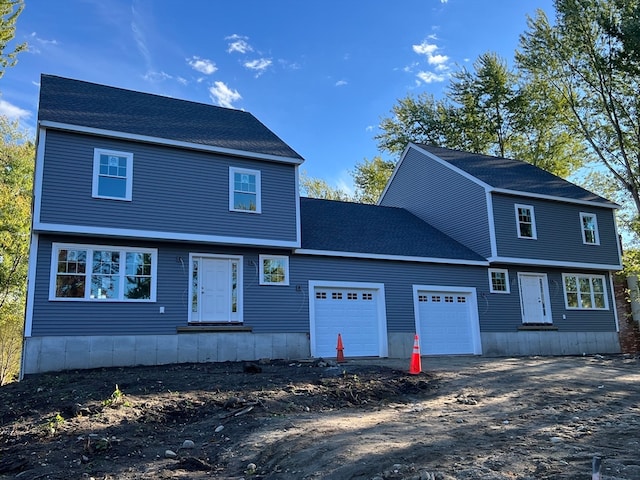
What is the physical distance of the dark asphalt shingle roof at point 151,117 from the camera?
13.7 meters

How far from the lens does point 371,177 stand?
37250 millimetres

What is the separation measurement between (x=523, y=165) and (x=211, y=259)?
16.3 meters

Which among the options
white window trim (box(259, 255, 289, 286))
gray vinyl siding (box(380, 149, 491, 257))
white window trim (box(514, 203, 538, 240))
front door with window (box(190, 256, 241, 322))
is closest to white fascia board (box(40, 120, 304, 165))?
white window trim (box(259, 255, 289, 286))

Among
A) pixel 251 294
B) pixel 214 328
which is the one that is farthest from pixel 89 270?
pixel 251 294

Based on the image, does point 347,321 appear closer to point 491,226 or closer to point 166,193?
point 166,193

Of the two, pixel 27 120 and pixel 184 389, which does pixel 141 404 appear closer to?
pixel 184 389

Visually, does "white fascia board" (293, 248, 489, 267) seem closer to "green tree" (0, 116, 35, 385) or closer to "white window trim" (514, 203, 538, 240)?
"white window trim" (514, 203, 538, 240)

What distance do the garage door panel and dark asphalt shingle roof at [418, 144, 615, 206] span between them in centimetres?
677

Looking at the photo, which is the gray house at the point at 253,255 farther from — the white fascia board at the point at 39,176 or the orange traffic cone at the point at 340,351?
the orange traffic cone at the point at 340,351

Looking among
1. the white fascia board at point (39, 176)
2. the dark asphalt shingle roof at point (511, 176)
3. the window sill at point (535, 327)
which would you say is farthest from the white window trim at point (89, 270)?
the window sill at point (535, 327)

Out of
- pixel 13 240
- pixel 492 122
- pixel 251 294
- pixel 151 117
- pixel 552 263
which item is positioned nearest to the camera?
pixel 251 294

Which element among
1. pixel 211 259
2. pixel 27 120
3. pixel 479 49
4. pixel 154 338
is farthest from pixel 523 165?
pixel 27 120

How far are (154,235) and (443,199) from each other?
12094 millimetres

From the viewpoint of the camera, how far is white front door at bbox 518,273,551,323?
63.5 feet
